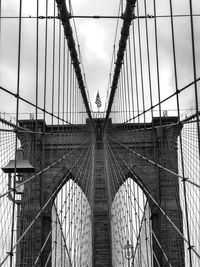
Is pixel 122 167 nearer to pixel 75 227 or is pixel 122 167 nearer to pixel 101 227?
pixel 75 227

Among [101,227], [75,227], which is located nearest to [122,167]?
[75,227]

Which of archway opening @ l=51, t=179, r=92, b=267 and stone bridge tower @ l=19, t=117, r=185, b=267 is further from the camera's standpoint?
stone bridge tower @ l=19, t=117, r=185, b=267

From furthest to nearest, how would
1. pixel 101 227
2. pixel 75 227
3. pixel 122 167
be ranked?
1. pixel 122 167
2. pixel 75 227
3. pixel 101 227

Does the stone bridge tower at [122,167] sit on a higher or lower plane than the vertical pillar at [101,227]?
higher

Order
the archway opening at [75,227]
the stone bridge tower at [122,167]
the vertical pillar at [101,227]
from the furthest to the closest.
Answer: the stone bridge tower at [122,167], the archway opening at [75,227], the vertical pillar at [101,227]

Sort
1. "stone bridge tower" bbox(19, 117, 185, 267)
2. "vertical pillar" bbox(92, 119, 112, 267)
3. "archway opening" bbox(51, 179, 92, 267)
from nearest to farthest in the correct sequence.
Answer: "vertical pillar" bbox(92, 119, 112, 267) < "archway opening" bbox(51, 179, 92, 267) < "stone bridge tower" bbox(19, 117, 185, 267)

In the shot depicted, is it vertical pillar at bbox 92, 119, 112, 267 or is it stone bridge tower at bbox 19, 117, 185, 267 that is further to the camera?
stone bridge tower at bbox 19, 117, 185, 267

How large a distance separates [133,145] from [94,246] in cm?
1349

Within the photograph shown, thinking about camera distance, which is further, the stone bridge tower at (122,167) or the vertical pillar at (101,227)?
the stone bridge tower at (122,167)

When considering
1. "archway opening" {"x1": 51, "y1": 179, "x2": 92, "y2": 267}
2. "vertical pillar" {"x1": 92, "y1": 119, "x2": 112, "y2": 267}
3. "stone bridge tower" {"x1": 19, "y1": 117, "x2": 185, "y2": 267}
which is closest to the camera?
"vertical pillar" {"x1": 92, "y1": 119, "x2": 112, "y2": 267}

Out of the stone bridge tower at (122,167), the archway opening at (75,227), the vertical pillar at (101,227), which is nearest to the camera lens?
the vertical pillar at (101,227)

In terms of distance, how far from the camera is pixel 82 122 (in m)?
21.1

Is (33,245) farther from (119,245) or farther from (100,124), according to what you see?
(119,245)

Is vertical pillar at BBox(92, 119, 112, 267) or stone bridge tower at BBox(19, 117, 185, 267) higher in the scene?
stone bridge tower at BBox(19, 117, 185, 267)
